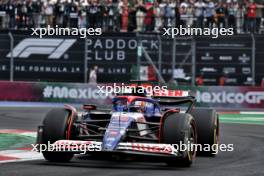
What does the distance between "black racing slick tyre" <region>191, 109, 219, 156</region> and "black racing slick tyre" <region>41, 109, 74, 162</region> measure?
2.32 metres

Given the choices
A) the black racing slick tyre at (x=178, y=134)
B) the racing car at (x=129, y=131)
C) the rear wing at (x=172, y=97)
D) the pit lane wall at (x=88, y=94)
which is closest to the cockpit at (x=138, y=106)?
the racing car at (x=129, y=131)

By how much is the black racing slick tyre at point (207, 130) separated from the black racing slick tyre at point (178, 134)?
4.30 ft

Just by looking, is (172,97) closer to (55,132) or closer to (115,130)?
(115,130)

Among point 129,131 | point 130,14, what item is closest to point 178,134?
point 129,131

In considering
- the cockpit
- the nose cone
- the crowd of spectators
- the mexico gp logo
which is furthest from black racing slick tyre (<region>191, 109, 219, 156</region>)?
the crowd of spectators

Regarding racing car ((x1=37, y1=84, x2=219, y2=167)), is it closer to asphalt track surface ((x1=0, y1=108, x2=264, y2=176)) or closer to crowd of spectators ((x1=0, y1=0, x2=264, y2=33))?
asphalt track surface ((x1=0, y1=108, x2=264, y2=176))

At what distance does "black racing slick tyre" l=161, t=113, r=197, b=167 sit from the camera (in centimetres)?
1093

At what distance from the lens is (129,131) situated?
444 inches


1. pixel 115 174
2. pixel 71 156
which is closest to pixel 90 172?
pixel 115 174

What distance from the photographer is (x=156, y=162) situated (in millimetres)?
11828

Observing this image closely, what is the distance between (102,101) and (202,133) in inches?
600

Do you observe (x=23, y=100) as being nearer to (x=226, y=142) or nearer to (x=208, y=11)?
(x=208, y=11)

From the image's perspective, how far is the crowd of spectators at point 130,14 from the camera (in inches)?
1187

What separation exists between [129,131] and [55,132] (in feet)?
3.51
